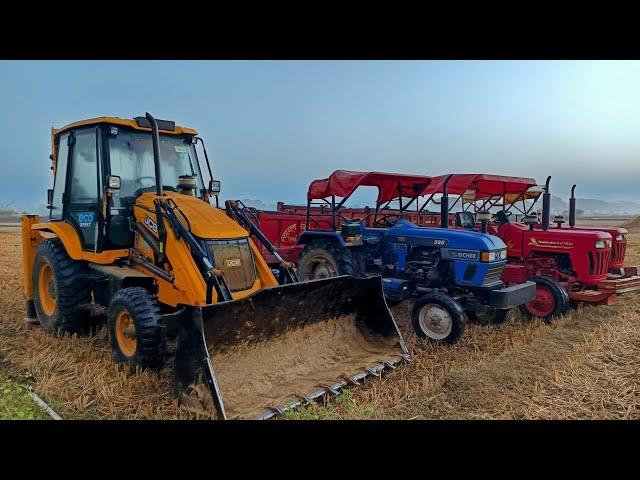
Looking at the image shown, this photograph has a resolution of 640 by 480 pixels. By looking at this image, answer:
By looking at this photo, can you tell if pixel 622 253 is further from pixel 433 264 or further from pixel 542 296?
pixel 433 264

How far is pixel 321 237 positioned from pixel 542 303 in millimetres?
3423

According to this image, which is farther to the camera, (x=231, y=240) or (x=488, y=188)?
(x=488, y=188)

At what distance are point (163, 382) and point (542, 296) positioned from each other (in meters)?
5.61

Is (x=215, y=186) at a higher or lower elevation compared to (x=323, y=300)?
higher

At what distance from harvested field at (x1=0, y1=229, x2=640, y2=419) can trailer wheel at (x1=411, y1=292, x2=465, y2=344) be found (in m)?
0.17

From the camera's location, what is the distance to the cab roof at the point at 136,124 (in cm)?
522

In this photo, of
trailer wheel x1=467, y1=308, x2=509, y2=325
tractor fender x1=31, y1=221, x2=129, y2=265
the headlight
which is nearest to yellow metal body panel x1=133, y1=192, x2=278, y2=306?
tractor fender x1=31, y1=221, x2=129, y2=265

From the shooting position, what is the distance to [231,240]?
492 cm

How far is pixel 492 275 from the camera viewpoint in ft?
21.0

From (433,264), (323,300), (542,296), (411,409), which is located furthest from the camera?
(542,296)
